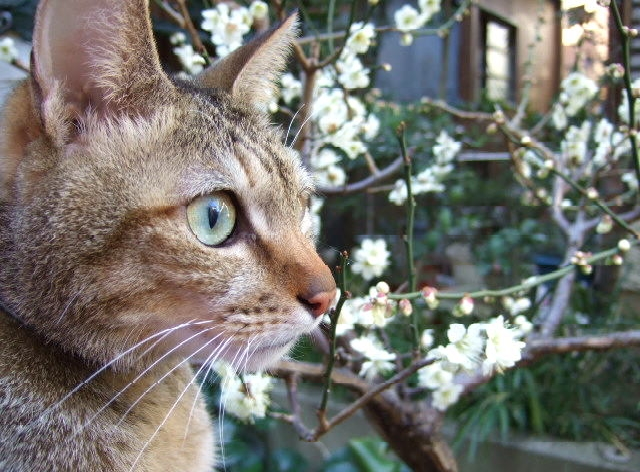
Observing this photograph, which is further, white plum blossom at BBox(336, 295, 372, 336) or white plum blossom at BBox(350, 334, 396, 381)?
white plum blossom at BBox(350, 334, 396, 381)

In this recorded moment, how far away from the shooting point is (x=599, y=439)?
220 centimetres

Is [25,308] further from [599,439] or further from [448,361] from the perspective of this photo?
[599,439]

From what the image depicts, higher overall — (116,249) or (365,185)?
(116,249)

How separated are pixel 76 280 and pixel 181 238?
0.15 m

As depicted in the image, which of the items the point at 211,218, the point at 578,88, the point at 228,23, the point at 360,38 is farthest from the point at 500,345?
the point at 578,88

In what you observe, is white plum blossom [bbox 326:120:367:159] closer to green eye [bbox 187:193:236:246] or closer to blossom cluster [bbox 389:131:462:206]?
blossom cluster [bbox 389:131:462:206]

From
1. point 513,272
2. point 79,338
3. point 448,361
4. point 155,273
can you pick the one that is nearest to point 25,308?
point 79,338

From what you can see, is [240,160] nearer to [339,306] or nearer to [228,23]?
[339,306]

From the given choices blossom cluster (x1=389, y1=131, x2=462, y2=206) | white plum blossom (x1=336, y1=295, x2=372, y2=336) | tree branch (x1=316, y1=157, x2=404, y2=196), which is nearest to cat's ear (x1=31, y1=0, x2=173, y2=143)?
white plum blossom (x1=336, y1=295, x2=372, y2=336)

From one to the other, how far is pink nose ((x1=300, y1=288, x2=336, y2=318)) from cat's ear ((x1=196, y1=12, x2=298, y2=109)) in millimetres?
471

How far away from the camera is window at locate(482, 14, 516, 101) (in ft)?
14.0

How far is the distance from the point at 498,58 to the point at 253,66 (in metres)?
3.84

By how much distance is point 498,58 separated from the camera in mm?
4500

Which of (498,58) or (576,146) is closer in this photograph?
(576,146)
